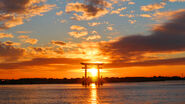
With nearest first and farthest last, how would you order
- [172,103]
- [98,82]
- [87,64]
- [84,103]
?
[172,103], [84,103], [87,64], [98,82]

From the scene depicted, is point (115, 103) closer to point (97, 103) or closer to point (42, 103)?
point (97, 103)

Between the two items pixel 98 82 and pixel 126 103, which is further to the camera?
pixel 98 82

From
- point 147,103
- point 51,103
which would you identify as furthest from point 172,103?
point 51,103

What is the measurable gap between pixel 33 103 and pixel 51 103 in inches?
145

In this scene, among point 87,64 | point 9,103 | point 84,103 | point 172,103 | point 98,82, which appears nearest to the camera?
point 172,103

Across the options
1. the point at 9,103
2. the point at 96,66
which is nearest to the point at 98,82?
the point at 96,66

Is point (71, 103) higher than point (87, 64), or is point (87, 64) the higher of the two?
point (87, 64)

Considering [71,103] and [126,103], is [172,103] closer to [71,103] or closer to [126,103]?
[126,103]

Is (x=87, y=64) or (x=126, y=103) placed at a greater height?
(x=87, y=64)

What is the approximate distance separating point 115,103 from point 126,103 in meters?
1.87

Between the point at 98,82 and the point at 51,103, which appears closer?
the point at 51,103

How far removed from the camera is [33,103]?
4788 centimetres

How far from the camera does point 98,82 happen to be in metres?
142

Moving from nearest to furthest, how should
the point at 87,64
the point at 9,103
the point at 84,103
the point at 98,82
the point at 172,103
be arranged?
1. the point at 172,103
2. the point at 84,103
3. the point at 9,103
4. the point at 87,64
5. the point at 98,82
